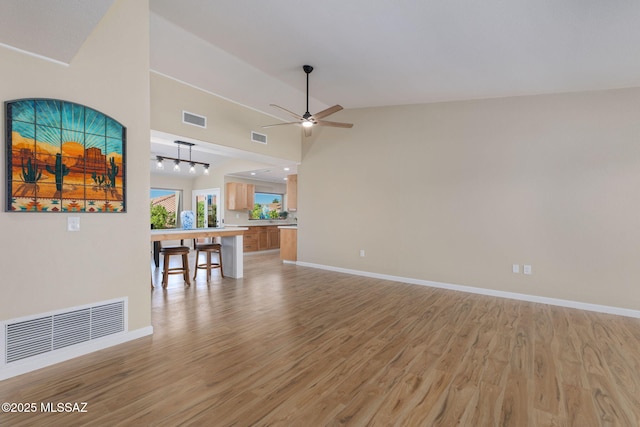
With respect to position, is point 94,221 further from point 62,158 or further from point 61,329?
point 61,329

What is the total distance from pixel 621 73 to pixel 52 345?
6.30m

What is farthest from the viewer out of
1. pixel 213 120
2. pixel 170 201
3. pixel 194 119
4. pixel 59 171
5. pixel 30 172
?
pixel 170 201

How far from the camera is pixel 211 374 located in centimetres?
220

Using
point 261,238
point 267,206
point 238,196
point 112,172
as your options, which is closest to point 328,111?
point 112,172

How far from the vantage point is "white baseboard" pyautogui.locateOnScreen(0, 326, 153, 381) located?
6.98ft

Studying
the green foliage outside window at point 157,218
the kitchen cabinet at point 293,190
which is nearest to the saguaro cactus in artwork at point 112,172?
the green foliage outside window at point 157,218

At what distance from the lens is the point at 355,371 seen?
2.28m

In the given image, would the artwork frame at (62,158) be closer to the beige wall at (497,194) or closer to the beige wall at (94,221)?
the beige wall at (94,221)

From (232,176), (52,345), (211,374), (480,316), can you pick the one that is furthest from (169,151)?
(480,316)

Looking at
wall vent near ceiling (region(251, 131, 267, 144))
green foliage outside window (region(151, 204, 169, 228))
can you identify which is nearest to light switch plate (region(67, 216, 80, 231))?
wall vent near ceiling (region(251, 131, 267, 144))

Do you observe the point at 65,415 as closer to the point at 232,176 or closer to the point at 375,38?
the point at 375,38

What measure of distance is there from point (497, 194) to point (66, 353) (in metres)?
5.43

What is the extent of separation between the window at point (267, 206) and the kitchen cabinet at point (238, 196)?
790 mm

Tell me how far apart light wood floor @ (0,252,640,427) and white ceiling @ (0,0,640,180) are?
2.54 metres
